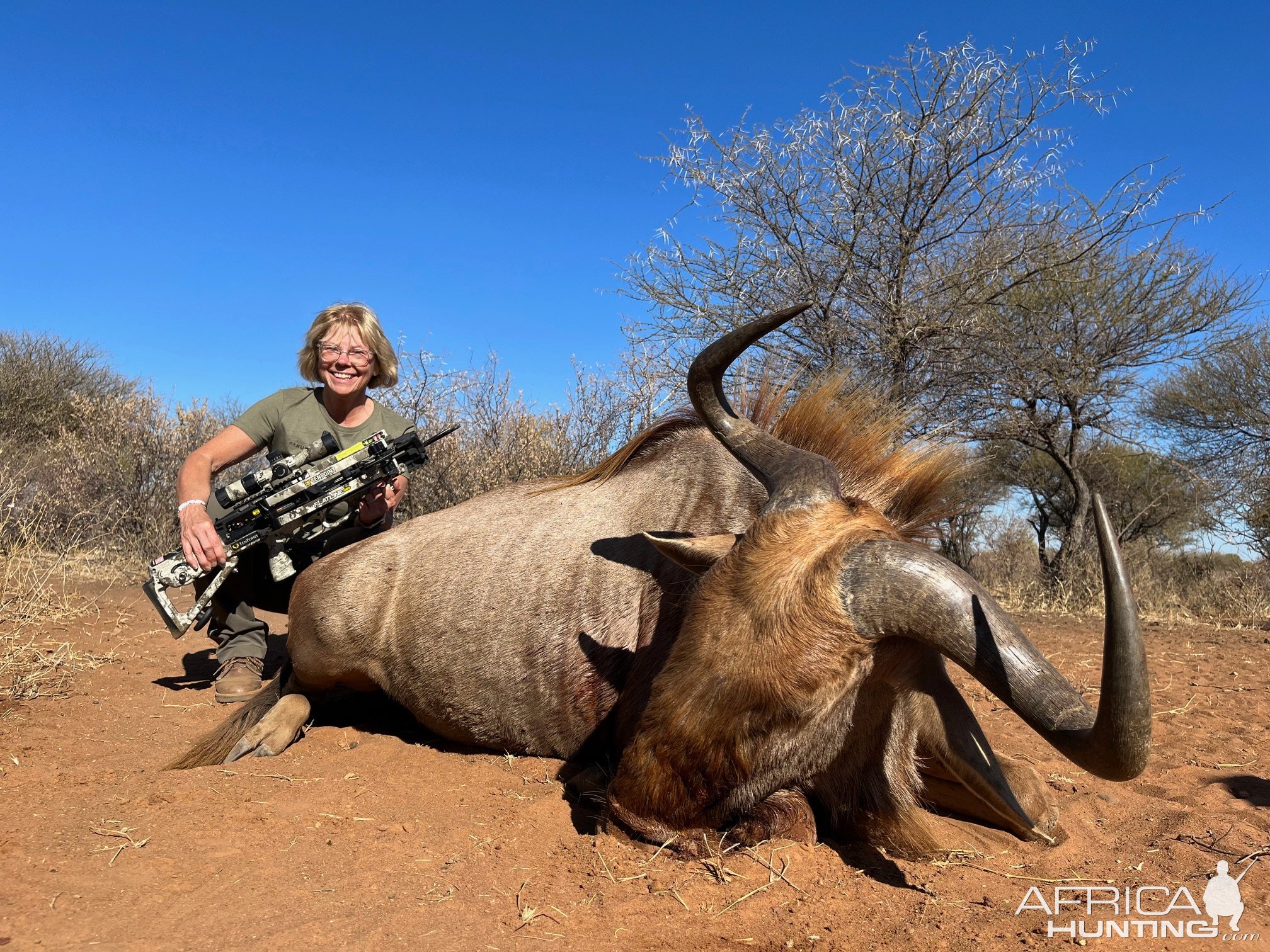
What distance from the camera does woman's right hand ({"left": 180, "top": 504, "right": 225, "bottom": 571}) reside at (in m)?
3.97

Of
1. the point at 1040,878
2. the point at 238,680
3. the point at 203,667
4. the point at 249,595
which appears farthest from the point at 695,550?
the point at 203,667

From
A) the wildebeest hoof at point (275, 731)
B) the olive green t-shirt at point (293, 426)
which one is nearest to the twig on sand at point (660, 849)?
the wildebeest hoof at point (275, 731)

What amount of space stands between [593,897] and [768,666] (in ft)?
2.69

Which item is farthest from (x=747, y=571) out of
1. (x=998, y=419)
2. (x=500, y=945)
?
(x=998, y=419)

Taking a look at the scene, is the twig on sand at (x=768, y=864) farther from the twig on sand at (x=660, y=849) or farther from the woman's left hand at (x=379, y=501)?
the woman's left hand at (x=379, y=501)

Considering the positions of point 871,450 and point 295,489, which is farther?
point 295,489

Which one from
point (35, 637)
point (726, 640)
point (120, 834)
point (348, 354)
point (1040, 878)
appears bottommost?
point (1040, 878)

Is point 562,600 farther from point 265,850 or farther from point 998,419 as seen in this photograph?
point 998,419

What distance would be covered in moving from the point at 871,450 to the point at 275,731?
9.09 feet

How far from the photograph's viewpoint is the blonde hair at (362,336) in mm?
4906

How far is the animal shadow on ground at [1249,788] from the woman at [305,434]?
13.3ft

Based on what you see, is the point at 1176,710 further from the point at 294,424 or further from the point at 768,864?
the point at 294,424

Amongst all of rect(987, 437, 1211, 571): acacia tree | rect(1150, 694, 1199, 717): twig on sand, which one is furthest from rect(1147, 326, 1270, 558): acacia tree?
rect(1150, 694, 1199, 717): twig on sand

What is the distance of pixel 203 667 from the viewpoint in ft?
16.8
